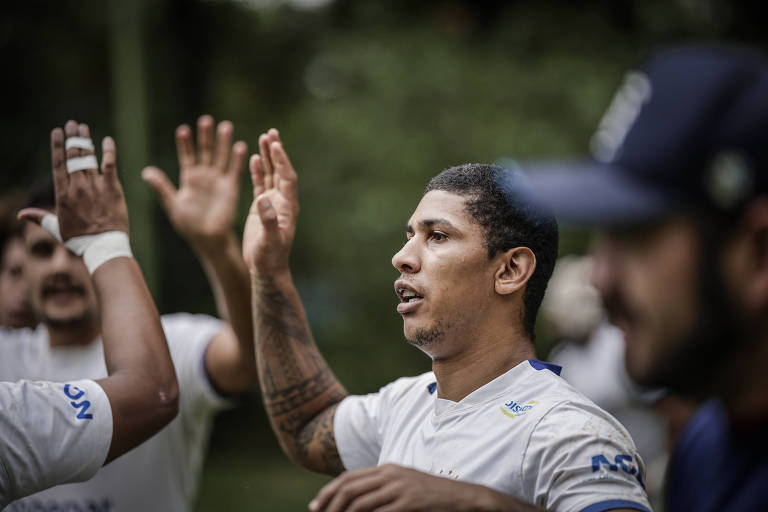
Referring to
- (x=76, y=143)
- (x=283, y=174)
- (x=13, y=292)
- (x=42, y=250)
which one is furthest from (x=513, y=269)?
(x=13, y=292)

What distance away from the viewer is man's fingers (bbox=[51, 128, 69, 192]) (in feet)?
8.24

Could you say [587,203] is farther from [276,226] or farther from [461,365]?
[276,226]

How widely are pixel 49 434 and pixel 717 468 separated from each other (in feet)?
5.69

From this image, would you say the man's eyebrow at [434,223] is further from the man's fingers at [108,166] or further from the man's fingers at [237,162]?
the man's fingers at [237,162]

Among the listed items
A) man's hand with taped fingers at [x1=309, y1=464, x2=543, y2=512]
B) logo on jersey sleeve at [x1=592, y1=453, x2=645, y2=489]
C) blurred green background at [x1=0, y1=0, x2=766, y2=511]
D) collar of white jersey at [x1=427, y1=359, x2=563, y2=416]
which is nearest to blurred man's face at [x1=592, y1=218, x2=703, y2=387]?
logo on jersey sleeve at [x1=592, y1=453, x2=645, y2=489]

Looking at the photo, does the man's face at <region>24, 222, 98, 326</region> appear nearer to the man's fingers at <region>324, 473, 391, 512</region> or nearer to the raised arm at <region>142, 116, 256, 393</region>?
the raised arm at <region>142, 116, 256, 393</region>

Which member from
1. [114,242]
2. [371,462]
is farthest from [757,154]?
[114,242]

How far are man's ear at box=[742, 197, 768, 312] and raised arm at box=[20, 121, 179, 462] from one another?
1.69 m

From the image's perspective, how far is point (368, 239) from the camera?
29.4 feet

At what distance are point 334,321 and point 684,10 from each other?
562 cm

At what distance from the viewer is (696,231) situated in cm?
146

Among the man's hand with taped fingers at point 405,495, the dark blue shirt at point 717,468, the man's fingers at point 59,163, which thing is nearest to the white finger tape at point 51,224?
the man's fingers at point 59,163

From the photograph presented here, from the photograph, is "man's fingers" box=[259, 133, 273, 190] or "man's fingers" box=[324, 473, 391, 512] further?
"man's fingers" box=[259, 133, 273, 190]

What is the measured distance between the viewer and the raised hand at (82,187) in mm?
2523
